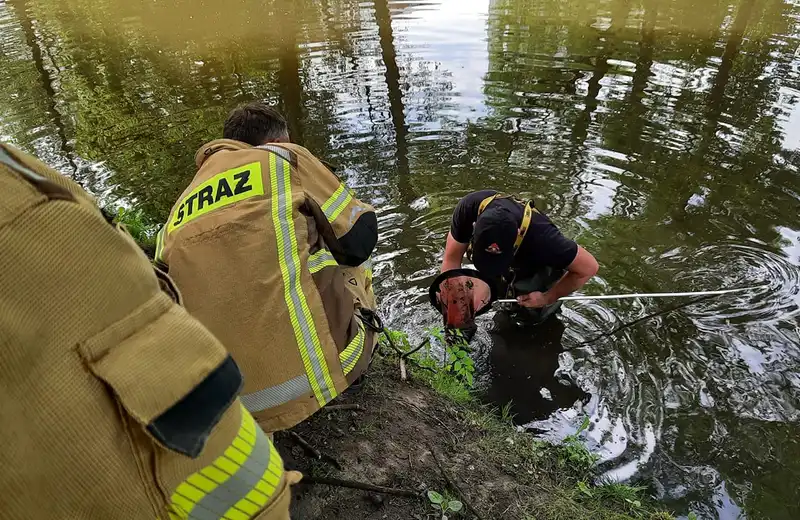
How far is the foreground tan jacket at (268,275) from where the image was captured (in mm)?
2141

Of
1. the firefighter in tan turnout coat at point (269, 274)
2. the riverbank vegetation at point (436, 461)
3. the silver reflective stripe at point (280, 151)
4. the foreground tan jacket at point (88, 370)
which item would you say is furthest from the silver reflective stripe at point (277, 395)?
the foreground tan jacket at point (88, 370)

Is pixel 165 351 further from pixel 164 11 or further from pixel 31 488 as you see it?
pixel 164 11

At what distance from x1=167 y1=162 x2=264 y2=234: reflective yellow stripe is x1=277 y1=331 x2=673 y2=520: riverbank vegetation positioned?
128 cm

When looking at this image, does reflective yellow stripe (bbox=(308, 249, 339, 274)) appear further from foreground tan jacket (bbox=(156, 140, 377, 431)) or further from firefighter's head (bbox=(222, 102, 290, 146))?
firefighter's head (bbox=(222, 102, 290, 146))

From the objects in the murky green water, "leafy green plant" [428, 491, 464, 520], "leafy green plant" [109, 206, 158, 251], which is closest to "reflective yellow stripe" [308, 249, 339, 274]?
"leafy green plant" [428, 491, 464, 520]

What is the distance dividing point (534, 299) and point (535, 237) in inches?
30.5

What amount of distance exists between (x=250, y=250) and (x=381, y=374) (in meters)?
1.85

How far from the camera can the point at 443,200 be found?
6.97m

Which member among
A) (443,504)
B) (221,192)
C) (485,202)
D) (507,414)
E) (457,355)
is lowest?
(507,414)

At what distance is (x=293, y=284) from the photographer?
7.23ft

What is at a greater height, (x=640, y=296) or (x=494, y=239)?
(x=494, y=239)

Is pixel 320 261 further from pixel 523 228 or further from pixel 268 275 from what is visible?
pixel 523 228

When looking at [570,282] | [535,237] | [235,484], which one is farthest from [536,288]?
[235,484]

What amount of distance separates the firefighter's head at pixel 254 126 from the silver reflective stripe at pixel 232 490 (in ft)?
7.06
